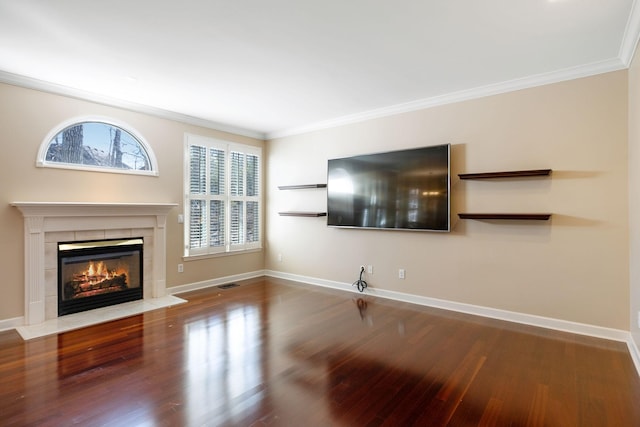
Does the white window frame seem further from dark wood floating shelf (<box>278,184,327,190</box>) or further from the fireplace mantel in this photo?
dark wood floating shelf (<box>278,184,327,190</box>)

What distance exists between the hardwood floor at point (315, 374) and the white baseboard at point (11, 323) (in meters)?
0.15

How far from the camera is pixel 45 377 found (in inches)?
94.5

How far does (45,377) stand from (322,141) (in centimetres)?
435

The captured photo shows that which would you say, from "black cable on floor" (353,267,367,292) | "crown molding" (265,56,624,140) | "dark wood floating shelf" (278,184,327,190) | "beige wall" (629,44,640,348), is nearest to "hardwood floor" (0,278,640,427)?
"beige wall" (629,44,640,348)

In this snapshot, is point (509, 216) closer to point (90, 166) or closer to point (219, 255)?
point (219, 255)

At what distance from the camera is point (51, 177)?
3680mm

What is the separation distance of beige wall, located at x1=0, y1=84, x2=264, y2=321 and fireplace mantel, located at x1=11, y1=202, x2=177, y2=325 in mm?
100

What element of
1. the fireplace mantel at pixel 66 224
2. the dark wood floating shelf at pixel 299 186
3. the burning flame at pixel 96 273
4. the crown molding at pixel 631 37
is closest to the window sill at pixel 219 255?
the fireplace mantel at pixel 66 224

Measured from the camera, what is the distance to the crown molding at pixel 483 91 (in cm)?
314

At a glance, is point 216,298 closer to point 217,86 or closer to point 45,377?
point 45,377

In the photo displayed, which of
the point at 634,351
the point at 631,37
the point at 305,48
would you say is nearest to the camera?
the point at 631,37

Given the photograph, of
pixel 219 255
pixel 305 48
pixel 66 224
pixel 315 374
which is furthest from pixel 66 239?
pixel 305 48

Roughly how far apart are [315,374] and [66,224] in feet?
11.0

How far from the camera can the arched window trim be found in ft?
11.9
